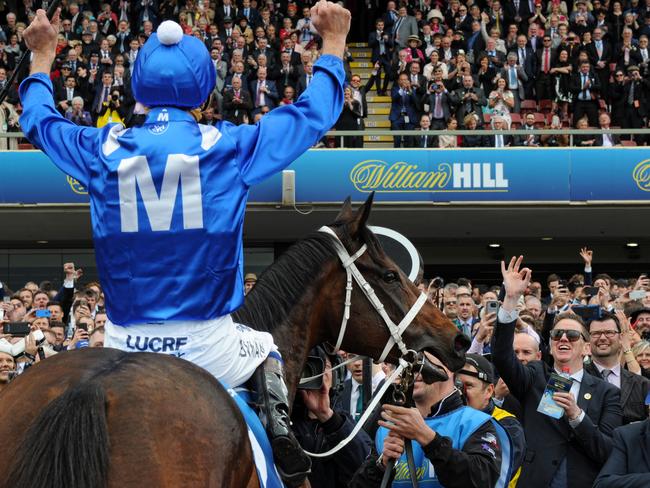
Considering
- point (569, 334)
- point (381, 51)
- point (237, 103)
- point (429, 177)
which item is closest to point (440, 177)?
point (429, 177)

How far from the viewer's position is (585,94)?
20312 mm

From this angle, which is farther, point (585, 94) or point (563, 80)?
point (563, 80)

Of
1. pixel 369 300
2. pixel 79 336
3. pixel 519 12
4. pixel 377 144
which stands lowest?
pixel 79 336

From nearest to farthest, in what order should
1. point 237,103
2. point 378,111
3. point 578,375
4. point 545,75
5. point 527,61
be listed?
1. point 578,375
2. point 237,103
3. point 545,75
4. point 527,61
5. point 378,111

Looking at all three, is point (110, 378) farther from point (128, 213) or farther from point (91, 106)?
point (91, 106)

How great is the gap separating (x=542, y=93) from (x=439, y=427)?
1669 centimetres

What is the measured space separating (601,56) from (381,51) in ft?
14.0

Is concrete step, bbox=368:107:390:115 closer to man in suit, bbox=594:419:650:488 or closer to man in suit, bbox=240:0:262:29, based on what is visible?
man in suit, bbox=240:0:262:29

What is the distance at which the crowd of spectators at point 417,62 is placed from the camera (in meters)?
19.4

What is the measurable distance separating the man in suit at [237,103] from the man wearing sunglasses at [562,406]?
13.0 meters

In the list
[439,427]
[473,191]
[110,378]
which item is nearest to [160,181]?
[110,378]

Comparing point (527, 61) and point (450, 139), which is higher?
point (527, 61)

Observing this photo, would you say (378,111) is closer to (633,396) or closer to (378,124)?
(378,124)

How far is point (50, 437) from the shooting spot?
2.64 metres
